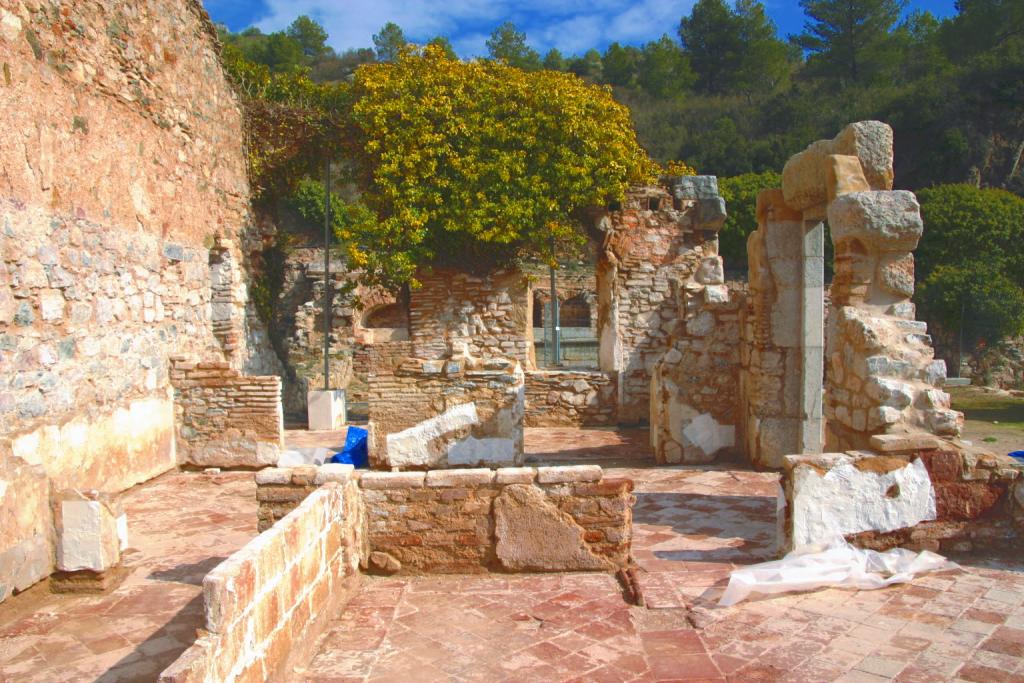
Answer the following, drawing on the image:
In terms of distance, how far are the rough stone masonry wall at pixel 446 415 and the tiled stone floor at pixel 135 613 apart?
178cm

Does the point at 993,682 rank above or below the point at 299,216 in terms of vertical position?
below

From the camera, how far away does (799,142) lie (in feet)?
114

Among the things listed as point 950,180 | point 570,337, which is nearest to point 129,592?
point 570,337

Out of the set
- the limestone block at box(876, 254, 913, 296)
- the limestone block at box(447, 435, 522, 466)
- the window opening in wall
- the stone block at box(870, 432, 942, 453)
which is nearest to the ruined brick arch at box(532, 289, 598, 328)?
the window opening in wall

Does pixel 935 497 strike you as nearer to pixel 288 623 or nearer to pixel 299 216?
pixel 288 623

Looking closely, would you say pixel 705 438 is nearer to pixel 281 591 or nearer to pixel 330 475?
pixel 330 475

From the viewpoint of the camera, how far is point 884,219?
675 centimetres

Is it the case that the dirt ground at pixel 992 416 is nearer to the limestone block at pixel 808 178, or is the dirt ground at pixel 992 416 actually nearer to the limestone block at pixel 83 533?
the limestone block at pixel 808 178

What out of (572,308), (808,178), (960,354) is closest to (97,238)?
(808,178)

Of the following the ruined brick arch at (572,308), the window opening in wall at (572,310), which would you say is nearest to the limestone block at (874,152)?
the window opening in wall at (572,310)

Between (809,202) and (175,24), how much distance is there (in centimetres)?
766

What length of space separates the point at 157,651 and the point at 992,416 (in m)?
13.8

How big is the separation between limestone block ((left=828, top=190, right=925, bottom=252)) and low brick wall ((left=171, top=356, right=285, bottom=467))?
6.19 m

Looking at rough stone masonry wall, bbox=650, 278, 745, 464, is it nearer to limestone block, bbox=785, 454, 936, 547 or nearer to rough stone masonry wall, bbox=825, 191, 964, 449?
rough stone masonry wall, bbox=825, 191, 964, 449
